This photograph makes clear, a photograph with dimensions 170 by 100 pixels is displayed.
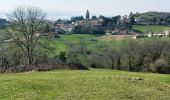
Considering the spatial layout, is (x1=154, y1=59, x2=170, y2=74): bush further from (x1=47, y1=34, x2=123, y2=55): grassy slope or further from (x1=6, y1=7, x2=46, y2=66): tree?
(x1=47, y1=34, x2=123, y2=55): grassy slope

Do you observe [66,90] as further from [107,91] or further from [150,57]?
[150,57]

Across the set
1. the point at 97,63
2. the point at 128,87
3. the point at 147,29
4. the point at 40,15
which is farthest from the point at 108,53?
the point at 147,29

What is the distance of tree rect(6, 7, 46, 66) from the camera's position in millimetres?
54469

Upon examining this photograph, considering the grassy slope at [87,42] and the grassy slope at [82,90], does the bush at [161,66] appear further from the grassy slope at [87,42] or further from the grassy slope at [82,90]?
the grassy slope at [82,90]

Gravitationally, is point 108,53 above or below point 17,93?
below

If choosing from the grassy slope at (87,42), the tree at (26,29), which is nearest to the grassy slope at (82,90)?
the tree at (26,29)

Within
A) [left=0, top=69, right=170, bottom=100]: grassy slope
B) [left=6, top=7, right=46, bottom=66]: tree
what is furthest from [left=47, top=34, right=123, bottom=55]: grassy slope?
[left=0, top=69, right=170, bottom=100]: grassy slope

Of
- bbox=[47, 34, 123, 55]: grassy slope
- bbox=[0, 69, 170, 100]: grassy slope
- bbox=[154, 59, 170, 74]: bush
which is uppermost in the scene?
bbox=[0, 69, 170, 100]: grassy slope

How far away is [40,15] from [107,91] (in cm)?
3887

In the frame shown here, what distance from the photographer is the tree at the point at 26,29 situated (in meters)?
54.5

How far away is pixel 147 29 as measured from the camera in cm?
19462

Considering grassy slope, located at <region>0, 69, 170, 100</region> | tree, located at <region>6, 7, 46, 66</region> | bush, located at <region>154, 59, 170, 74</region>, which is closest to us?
grassy slope, located at <region>0, 69, 170, 100</region>

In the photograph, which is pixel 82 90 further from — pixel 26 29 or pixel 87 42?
pixel 87 42

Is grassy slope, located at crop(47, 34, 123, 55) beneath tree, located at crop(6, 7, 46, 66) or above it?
beneath
